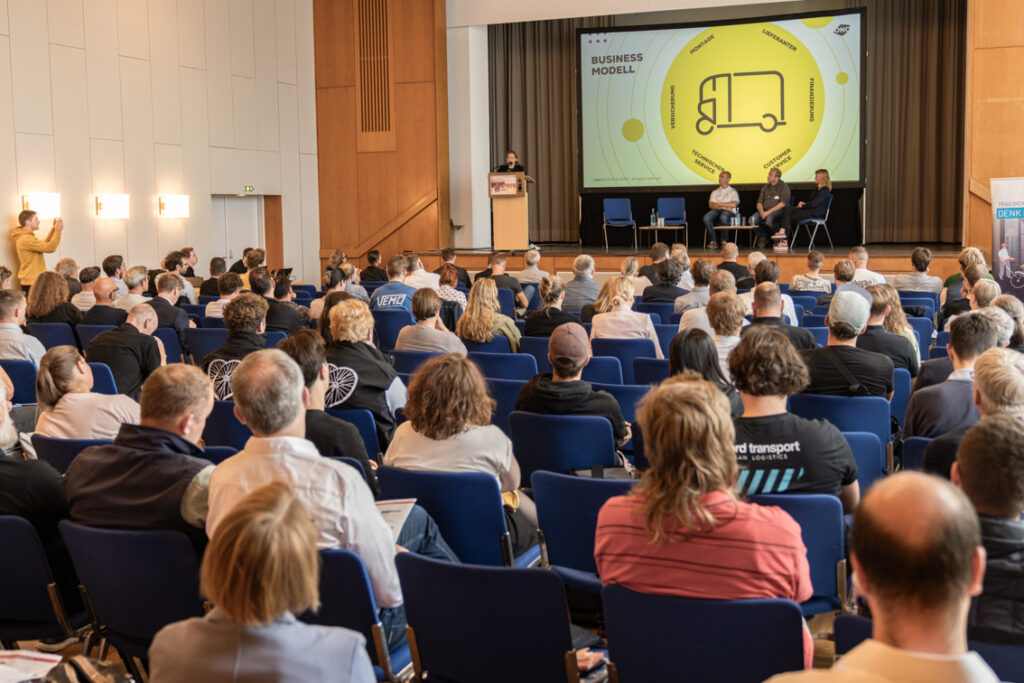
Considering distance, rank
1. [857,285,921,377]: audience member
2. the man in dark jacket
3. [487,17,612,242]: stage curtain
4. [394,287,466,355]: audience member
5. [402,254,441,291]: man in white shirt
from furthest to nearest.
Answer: [487,17,612,242]: stage curtain < [402,254,441,291]: man in white shirt < [394,287,466,355]: audience member < [857,285,921,377]: audience member < the man in dark jacket

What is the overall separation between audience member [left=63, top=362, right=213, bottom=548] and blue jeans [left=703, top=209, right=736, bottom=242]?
43.1 ft

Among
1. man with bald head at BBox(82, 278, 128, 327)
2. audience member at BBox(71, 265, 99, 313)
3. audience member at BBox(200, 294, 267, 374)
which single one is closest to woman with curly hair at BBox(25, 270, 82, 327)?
man with bald head at BBox(82, 278, 128, 327)

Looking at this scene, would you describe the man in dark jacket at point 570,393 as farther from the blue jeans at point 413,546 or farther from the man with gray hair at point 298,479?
the man with gray hair at point 298,479

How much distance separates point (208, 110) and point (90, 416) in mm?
11902

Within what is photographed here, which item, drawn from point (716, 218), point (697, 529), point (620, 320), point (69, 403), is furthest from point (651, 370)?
point (716, 218)

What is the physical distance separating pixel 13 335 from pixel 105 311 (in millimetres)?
1568

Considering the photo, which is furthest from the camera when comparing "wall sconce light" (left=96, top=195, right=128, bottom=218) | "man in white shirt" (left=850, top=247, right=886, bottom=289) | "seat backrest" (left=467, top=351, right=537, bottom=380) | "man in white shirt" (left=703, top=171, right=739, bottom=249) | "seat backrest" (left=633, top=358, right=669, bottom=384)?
"man in white shirt" (left=703, top=171, right=739, bottom=249)

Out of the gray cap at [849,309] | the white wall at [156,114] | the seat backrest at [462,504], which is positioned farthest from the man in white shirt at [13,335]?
the white wall at [156,114]

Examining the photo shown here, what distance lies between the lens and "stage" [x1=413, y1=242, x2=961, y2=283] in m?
13.9

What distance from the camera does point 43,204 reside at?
12484 millimetres

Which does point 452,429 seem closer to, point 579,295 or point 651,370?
point 651,370

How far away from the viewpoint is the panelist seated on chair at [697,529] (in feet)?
8.05

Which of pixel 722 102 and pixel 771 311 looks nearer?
pixel 771 311

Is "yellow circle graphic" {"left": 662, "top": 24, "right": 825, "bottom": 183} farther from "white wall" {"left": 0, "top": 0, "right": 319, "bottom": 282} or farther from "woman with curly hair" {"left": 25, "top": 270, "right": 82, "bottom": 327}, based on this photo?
"woman with curly hair" {"left": 25, "top": 270, "right": 82, "bottom": 327}
